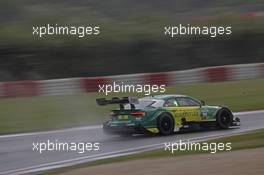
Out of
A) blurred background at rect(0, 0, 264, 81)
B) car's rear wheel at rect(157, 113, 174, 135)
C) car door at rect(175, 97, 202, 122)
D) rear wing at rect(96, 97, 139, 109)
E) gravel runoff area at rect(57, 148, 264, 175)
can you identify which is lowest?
gravel runoff area at rect(57, 148, 264, 175)

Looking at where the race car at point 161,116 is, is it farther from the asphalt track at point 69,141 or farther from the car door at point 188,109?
the asphalt track at point 69,141

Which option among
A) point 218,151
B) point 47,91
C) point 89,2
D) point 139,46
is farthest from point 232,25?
point 218,151

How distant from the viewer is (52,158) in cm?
1000

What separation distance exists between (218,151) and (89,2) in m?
15.8

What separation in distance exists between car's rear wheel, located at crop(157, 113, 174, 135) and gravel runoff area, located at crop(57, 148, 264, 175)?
1808mm

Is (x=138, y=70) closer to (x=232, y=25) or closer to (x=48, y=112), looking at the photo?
(x=232, y=25)

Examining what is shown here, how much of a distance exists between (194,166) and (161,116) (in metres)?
2.77

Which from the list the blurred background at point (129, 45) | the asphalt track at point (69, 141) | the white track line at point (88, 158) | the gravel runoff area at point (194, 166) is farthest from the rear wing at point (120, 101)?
the blurred background at point (129, 45)

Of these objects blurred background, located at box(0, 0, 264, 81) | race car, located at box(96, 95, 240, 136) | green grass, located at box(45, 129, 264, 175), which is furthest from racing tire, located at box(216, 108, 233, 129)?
blurred background, located at box(0, 0, 264, 81)

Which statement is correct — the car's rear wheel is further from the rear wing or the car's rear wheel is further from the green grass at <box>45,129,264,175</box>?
the green grass at <box>45,129,264,175</box>

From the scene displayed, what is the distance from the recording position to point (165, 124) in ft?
37.2

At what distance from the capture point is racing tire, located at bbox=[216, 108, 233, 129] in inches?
460

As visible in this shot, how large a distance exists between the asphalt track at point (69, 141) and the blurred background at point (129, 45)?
3398 millimetres

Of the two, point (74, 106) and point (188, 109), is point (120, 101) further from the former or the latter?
point (74, 106)
